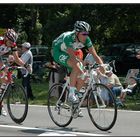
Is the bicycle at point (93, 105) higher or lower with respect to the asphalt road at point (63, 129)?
higher

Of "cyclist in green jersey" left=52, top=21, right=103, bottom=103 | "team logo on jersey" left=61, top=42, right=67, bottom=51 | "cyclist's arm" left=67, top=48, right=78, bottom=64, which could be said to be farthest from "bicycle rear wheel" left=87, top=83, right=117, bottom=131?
"team logo on jersey" left=61, top=42, right=67, bottom=51

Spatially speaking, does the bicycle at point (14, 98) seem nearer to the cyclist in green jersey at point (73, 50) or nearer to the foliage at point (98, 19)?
the cyclist in green jersey at point (73, 50)

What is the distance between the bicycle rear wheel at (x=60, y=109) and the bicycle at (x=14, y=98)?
1.70 ft

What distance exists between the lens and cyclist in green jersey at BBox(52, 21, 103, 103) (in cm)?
821

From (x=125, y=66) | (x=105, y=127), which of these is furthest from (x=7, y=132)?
(x=125, y=66)

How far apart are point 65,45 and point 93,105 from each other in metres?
1.09

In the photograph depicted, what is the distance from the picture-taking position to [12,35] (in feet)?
29.8

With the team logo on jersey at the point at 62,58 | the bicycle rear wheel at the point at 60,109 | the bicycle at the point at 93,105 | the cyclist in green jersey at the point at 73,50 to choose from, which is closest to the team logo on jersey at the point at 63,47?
the cyclist in green jersey at the point at 73,50

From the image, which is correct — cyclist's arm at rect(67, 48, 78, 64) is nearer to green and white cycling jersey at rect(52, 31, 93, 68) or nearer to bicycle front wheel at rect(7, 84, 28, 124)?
green and white cycling jersey at rect(52, 31, 93, 68)

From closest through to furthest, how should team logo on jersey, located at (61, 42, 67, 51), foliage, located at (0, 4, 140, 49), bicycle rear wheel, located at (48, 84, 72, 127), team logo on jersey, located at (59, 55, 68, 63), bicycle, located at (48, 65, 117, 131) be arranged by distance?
bicycle, located at (48, 65, 117, 131)
team logo on jersey, located at (61, 42, 67, 51)
team logo on jersey, located at (59, 55, 68, 63)
bicycle rear wheel, located at (48, 84, 72, 127)
foliage, located at (0, 4, 140, 49)

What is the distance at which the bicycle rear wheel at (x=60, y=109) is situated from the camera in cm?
873

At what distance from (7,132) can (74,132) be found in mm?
1093

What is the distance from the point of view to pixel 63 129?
8508mm
